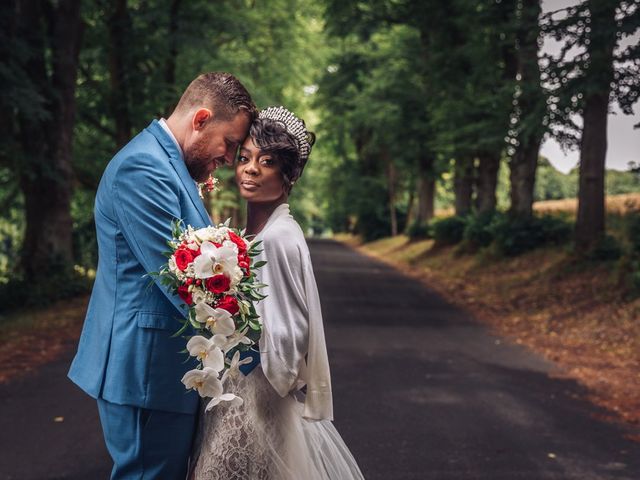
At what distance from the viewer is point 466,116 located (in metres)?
20.6

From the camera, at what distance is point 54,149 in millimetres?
14883

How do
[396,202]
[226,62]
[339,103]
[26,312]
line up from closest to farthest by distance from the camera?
1. [26,312]
2. [226,62]
3. [339,103]
4. [396,202]

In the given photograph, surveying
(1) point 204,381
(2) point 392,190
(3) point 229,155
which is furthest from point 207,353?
(2) point 392,190

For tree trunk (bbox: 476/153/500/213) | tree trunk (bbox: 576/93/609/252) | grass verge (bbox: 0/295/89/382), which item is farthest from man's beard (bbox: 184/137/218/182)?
tree trunk (bbox: 476/153/500/213)

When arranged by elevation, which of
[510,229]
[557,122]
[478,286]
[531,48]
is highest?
[531,48]

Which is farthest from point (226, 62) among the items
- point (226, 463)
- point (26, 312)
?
point (226, 463)

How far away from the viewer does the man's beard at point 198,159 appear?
286cm

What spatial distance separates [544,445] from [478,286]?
13771 mm

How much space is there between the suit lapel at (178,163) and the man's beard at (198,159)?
66 mm

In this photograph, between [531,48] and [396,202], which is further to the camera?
[396,202]

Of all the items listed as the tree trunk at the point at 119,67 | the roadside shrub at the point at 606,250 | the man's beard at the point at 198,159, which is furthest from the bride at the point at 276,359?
the tree trunk at the point at 119,67

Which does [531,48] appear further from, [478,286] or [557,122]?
[478,286]

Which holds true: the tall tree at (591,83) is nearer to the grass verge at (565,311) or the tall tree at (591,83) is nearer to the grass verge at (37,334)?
the grass verge at (565,311)

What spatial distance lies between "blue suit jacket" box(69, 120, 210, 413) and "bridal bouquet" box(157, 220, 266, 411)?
8cm
